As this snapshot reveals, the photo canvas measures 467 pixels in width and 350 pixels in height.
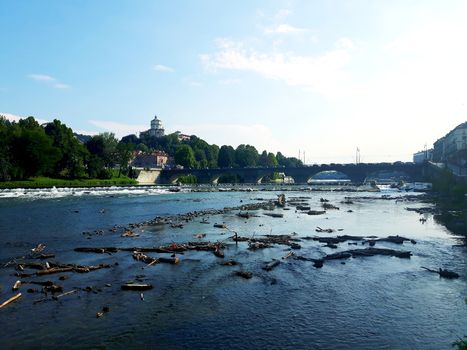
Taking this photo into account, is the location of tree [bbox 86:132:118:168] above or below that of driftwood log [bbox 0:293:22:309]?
above

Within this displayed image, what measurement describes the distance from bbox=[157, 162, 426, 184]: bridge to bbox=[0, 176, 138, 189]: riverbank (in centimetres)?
2617

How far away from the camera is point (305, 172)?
161 m

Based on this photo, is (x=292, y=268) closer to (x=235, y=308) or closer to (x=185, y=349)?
(x=235, y=308)

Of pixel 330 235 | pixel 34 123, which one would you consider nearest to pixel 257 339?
pixel 330 235

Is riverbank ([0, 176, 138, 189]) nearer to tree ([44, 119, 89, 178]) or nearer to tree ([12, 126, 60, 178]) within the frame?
tree ([12, 126, 60, 178])

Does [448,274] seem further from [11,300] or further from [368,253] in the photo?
[11,300]

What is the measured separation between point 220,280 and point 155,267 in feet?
18.4

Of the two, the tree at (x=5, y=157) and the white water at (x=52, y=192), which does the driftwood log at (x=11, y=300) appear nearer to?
the white water at (x=52, y=192)

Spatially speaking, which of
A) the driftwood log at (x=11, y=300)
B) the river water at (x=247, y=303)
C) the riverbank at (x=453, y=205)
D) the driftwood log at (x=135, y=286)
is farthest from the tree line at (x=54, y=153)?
the riverbank at (x=453, y=205)

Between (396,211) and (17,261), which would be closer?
(17,261)

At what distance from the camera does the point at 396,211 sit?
7006 centimetres

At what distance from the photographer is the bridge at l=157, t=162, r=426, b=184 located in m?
144

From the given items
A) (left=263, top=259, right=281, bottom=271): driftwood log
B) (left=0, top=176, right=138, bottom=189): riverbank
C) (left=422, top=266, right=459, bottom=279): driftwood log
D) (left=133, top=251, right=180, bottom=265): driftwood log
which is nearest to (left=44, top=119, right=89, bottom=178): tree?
(left=0, top=176, right=138, bottom=189): riverbank

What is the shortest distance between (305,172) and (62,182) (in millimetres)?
88318
